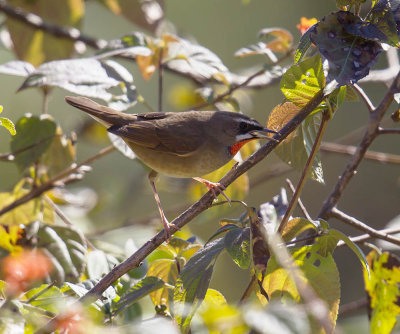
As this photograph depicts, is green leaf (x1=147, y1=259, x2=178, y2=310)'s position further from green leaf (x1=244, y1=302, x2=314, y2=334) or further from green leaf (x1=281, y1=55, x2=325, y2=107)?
green leaf (x1=244, y1=302, x2=314, y2=334)

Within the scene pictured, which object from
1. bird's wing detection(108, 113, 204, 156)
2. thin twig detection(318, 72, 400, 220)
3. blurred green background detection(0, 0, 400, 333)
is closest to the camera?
thin twig detection(318, 72, 400, 220)

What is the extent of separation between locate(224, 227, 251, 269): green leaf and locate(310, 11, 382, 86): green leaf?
61 cm

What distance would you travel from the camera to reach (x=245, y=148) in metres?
3.46

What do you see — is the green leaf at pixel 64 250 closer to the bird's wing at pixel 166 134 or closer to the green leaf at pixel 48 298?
the green leaf at pixel 48 298

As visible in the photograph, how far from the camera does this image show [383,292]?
2262 millimetres

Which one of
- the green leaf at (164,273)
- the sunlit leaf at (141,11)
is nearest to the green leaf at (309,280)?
the green leaf at (164,273)

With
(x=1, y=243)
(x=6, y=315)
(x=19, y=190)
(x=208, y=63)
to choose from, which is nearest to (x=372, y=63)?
(x=208, y=63)

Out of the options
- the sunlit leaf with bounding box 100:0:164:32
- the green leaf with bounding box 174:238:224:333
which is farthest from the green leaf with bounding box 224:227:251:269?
the sunlit leaf with bounding box 100:0:164:32

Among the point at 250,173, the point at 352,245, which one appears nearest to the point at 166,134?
the point at 352,245

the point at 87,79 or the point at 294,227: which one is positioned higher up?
the point at 87,79

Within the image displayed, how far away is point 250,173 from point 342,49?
4.67m

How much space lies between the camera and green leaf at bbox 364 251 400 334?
2.19 meters

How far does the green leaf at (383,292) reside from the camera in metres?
2.19

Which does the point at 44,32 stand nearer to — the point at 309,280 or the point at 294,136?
the point at 294,136
